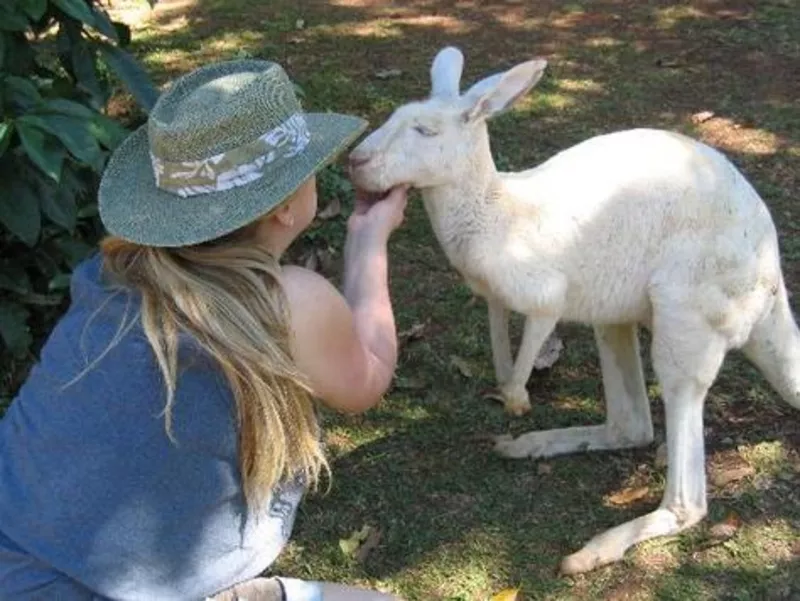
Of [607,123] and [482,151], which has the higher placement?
[482,151]

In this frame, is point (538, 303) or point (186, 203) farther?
point (538, 303)

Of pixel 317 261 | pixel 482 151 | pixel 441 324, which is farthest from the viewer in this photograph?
pixel 317 261

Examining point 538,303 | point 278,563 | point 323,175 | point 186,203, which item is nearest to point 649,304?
point 538,303

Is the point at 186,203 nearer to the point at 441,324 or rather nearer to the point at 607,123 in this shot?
the point at 441,324

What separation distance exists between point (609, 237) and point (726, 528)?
779 millimetres

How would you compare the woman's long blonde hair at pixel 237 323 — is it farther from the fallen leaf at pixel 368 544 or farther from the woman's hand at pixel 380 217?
the fallen leaf at pixel 368 544

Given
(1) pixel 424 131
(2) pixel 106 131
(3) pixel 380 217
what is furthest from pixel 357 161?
(2) pixel 106 131

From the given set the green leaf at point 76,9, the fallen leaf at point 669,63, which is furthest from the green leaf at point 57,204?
the fallen leaf at point 669,63

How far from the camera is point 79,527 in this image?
1.97 m

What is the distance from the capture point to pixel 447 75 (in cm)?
301

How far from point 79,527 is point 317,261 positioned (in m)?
2.46

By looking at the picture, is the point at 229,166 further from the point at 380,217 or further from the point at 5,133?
the point at 5,133

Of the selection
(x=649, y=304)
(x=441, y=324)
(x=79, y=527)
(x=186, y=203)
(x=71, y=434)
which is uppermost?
(x=186, y=203)

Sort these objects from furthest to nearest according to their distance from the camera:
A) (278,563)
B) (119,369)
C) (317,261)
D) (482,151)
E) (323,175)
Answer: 1. (323,175)
2. (317,261)
3. (278,563)
4. (482,151)
5. (119,369)
